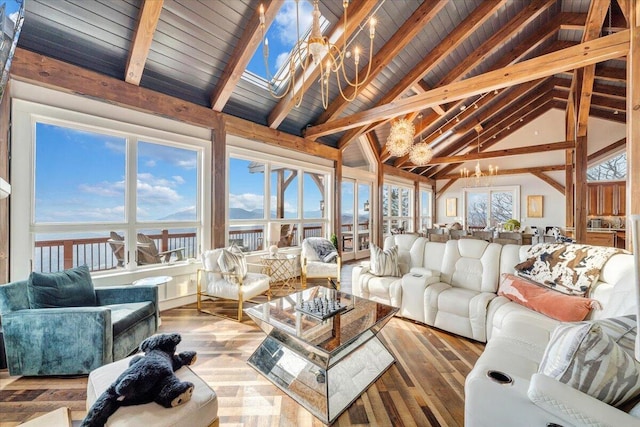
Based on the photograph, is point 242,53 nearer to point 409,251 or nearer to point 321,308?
point 321,308

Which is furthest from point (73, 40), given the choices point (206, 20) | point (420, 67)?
point (420, 67)

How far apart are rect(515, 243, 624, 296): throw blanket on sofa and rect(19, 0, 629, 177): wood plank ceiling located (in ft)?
7.21

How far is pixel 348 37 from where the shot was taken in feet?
12.3

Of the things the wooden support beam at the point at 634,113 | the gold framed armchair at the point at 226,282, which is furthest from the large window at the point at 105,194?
the wooden support beam at the point at 634,113

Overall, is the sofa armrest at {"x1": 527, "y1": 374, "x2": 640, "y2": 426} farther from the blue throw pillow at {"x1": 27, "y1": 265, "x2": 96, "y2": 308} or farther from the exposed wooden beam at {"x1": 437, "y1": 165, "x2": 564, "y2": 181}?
the exposed wooden beam at {"x1": 437, "y1": 165, "x2": 564, "y2": 181}

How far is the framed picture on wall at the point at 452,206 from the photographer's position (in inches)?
421

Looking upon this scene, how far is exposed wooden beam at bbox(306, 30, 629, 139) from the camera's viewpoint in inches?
112

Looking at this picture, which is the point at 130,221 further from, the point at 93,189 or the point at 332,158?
the point at 332,158

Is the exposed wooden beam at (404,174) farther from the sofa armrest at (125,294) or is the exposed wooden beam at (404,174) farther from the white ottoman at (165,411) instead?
the white ottoman at (165,411)

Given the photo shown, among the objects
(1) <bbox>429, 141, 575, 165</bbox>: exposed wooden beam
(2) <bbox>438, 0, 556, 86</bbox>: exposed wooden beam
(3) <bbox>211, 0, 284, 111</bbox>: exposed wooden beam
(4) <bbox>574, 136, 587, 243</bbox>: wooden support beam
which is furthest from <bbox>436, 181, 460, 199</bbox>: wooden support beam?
(3) <bbox>211, 0, 284, 111</bbox>: exposed wooden beam

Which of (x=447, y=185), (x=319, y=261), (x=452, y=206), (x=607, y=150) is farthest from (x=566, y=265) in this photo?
(x=447, y=185)

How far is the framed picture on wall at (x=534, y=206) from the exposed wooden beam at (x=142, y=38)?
11026 millimetres

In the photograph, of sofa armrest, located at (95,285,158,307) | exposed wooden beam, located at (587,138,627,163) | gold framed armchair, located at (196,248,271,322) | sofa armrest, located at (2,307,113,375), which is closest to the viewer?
sofa armrest, located at (2,307,113,375)

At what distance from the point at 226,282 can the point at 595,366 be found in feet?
10.9
